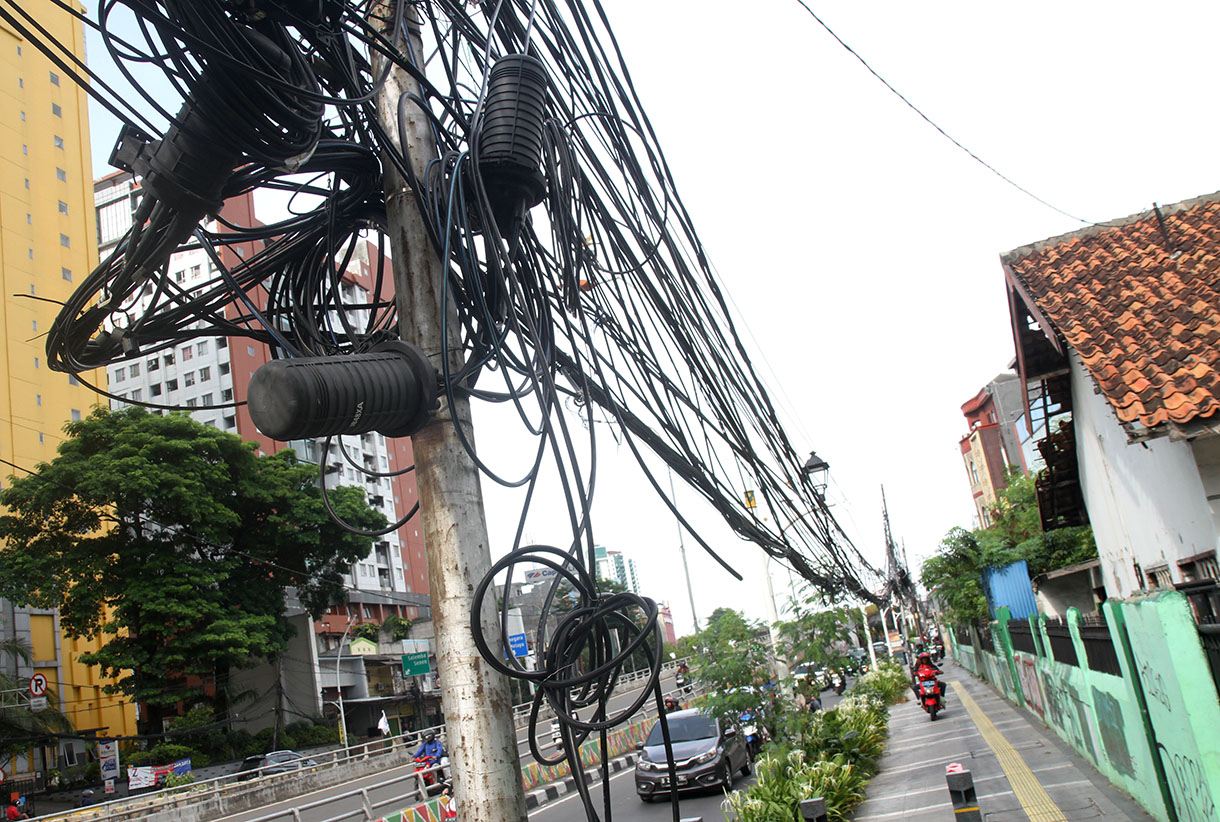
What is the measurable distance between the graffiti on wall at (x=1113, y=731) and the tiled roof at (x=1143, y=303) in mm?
3017

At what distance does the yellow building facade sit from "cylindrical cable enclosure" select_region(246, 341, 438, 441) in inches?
1411

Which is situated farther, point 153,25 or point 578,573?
point 578,573

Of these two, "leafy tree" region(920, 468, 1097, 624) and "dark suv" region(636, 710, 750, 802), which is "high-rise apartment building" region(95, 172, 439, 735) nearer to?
"leafy tree" region(920, 468, 1097, 624)

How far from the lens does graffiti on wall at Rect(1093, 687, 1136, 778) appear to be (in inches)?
297

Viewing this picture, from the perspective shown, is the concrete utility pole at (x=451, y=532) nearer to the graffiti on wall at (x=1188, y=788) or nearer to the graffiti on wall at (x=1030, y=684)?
the graffiti on wall at (x=1188, y=788)

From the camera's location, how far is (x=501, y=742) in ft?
10.4

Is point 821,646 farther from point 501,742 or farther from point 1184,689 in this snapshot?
point 501,742

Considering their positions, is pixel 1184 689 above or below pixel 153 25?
below

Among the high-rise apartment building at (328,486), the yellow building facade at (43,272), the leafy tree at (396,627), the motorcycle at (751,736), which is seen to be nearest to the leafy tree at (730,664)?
the motorcycle at (751,736)

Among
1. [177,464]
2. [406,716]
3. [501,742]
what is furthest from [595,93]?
[406,716]

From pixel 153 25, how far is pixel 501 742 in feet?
9.19

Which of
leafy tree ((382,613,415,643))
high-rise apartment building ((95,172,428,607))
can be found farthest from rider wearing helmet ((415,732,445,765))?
leafy tree ((382,613,415,643))

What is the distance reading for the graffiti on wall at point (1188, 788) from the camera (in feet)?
16.9

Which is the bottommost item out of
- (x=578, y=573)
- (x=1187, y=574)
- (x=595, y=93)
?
(x=1187, y=574)
